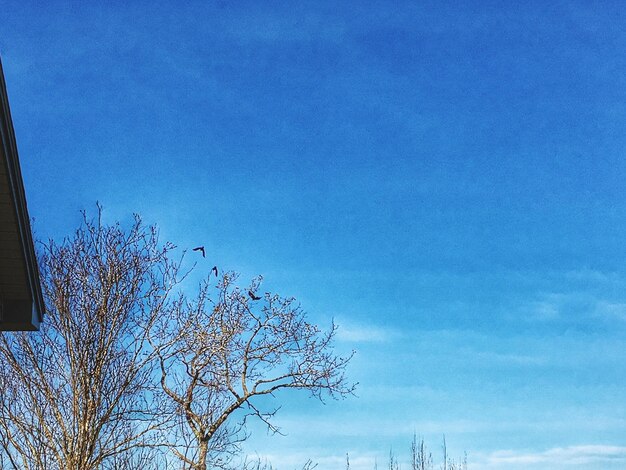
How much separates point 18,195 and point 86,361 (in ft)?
19.8

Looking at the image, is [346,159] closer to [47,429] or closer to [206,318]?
[206,318]

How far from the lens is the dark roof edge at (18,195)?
21.4 feet

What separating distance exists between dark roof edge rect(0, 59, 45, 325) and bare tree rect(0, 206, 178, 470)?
4058 millimetres

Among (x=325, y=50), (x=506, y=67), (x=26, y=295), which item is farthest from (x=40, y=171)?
(x=506, y=67)

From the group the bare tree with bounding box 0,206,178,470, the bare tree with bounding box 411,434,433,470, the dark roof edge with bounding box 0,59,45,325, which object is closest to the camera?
the dark roof edge with bounding box 0,59,45,325

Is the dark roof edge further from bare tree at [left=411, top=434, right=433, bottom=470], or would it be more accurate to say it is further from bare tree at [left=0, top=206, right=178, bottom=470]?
bare tree at [left=411, top=434, right=433, bottom=470]

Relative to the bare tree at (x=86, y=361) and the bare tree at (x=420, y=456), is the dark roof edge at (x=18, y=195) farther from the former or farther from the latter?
the bare tree at (x=420, y=456)

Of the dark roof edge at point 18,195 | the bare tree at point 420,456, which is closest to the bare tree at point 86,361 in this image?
the dark roof edge at point 18,195

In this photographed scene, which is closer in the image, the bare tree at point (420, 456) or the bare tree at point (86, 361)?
the bare tree at point (86, 361)

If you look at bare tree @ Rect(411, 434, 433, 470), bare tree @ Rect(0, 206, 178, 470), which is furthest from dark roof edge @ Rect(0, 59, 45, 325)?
bare tree @ Rect(411, 434, 433, 470)

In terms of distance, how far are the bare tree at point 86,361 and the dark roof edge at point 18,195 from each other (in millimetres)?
4058

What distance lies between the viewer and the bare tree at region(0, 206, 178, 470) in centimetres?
1248

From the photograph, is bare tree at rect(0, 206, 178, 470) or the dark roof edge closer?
the dark roof edge

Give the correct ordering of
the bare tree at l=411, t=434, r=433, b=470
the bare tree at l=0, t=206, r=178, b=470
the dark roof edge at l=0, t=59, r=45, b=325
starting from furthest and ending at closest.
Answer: the bare tree at l=411, t=434, r=433, b=470 → the bare tree at l=0, t=206, r=178, b=470 → the dark roof edge at l=0, t=59, r=45, b=325
